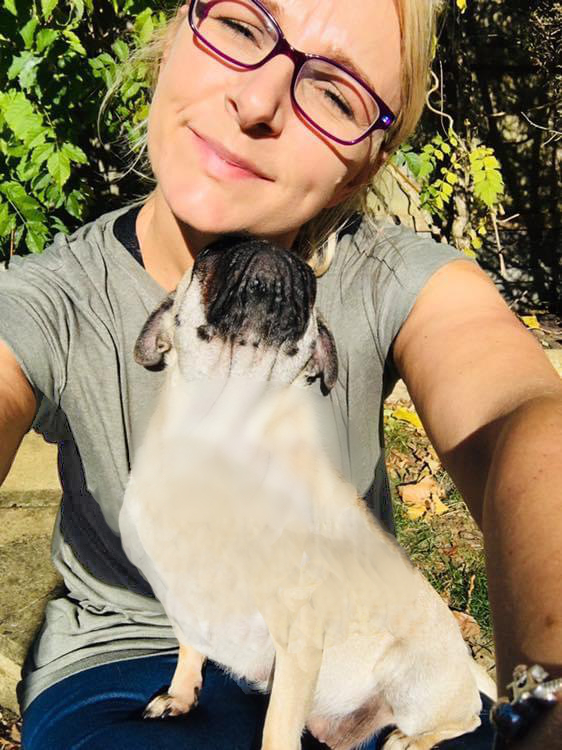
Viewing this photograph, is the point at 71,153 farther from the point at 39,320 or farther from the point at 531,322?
the point at 531,322

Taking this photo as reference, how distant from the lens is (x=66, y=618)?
1.88 m

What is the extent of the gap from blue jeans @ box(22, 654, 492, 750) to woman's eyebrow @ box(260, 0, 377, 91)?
4.82 ft

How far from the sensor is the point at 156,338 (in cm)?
165

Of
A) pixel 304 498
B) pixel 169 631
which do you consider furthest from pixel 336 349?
pixel 169 631

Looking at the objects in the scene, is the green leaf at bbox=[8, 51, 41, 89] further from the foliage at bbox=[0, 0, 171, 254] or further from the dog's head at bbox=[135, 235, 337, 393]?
the dog's head at bbox=[135, 235, 337, 393]

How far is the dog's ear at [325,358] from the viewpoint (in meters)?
1.60

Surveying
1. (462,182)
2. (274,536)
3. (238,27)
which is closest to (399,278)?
(238,27)

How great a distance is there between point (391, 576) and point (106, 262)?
41.0 inches

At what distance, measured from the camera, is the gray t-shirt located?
1.65 meters

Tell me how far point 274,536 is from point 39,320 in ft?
2.43

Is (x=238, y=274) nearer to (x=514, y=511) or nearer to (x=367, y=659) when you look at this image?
(x=514, y=511)

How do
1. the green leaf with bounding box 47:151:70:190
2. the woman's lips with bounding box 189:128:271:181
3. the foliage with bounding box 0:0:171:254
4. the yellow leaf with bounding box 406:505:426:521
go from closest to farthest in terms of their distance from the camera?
the woman's lips with bounding box 189:128:271:181 < the foliage with bounding box 0:0:171:254 < the green leaf with bounding box 47:151:70:190 < the yellow leaf with bounding box 406:505:426:521

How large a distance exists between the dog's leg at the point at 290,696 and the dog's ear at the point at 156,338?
2.36 ft

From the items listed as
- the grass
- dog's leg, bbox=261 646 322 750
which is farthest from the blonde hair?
the grass
